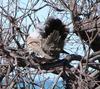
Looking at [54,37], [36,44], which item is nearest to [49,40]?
[54,37]

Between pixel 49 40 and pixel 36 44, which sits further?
pixel 36 44

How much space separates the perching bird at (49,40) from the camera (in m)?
4.22

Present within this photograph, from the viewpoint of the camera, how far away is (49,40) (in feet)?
13.9

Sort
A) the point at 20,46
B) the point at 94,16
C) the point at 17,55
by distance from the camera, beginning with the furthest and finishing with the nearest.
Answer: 1. the point at 94,16
2. the point at 20,46
3. the point at 17,55

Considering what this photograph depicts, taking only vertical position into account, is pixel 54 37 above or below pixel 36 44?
above

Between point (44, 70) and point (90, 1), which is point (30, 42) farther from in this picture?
point (90, 1)

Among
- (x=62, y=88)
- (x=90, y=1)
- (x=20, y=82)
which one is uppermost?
(x=90, y=1)

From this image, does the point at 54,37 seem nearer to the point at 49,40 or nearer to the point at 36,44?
the point at 49,40

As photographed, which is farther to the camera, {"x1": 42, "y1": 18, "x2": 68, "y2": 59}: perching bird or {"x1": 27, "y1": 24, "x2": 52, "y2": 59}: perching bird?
{"x1": 27, "y1": 24, "x2": 52, "y2": 59}: perching bird

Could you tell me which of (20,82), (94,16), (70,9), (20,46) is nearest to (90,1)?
(94,16)

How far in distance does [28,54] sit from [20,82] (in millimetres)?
332

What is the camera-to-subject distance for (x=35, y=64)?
3.92 m

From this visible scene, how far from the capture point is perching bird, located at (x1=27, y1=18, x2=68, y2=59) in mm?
4223

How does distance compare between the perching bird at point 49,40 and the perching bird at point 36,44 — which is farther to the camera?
the perching bird at point 36,44
